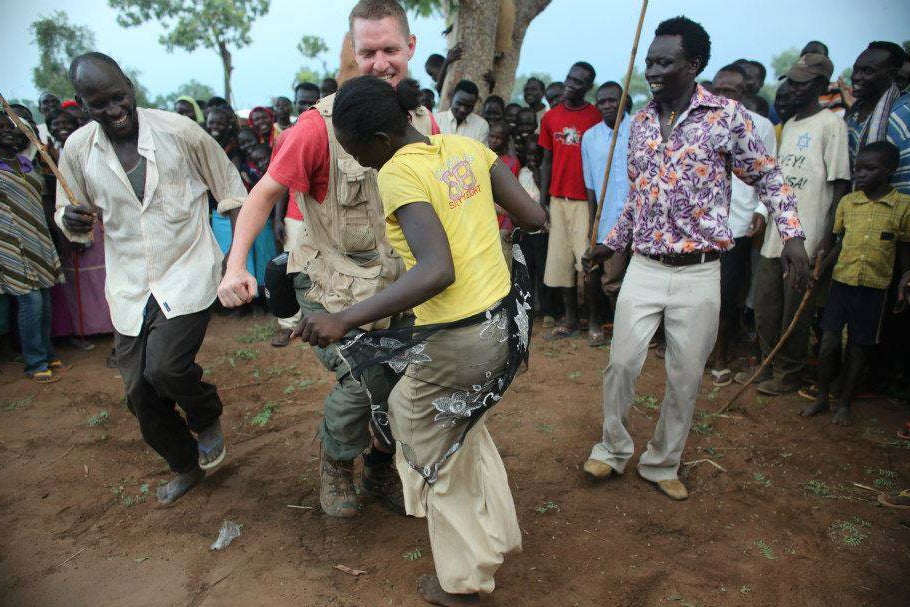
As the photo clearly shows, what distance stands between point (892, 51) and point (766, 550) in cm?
320

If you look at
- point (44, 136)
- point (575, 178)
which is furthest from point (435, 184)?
point (44, 136)

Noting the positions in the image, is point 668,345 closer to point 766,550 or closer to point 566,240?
point 766,550

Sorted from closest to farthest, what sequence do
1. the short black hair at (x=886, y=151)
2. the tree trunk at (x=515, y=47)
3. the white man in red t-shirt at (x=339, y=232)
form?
1. the white man in red t-shirt at (x=339, y=232)
2. the short black hair at (x=886, y=151)
3. the tree trunk at (x=515, y=47)

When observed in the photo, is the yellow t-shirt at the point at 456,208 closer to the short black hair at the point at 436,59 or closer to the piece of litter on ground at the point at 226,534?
the piece of litter on ground at the point at 226,534

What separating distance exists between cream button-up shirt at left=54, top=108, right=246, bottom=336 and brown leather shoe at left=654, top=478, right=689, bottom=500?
2.56 metres

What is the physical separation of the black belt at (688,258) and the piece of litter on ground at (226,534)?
247cm

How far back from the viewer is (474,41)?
23.6 ft

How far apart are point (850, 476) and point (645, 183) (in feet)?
→ 6.55

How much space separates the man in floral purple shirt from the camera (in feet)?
9.55

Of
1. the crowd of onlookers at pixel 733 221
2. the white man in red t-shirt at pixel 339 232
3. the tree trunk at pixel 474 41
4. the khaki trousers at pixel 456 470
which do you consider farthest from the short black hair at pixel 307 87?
the khaki trousers at pixel 456 470

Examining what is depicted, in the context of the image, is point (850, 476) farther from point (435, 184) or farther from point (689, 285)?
point (435, 184)

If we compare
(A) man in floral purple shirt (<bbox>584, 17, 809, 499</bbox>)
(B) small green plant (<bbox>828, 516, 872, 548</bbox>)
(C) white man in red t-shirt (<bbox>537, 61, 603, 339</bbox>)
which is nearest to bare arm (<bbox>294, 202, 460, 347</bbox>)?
(A) man in floral purple shirt (<bbox>584, 17, 809, 499</bbox>)

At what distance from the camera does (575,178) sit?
565cm

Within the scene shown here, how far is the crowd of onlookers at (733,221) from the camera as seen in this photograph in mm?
3914
